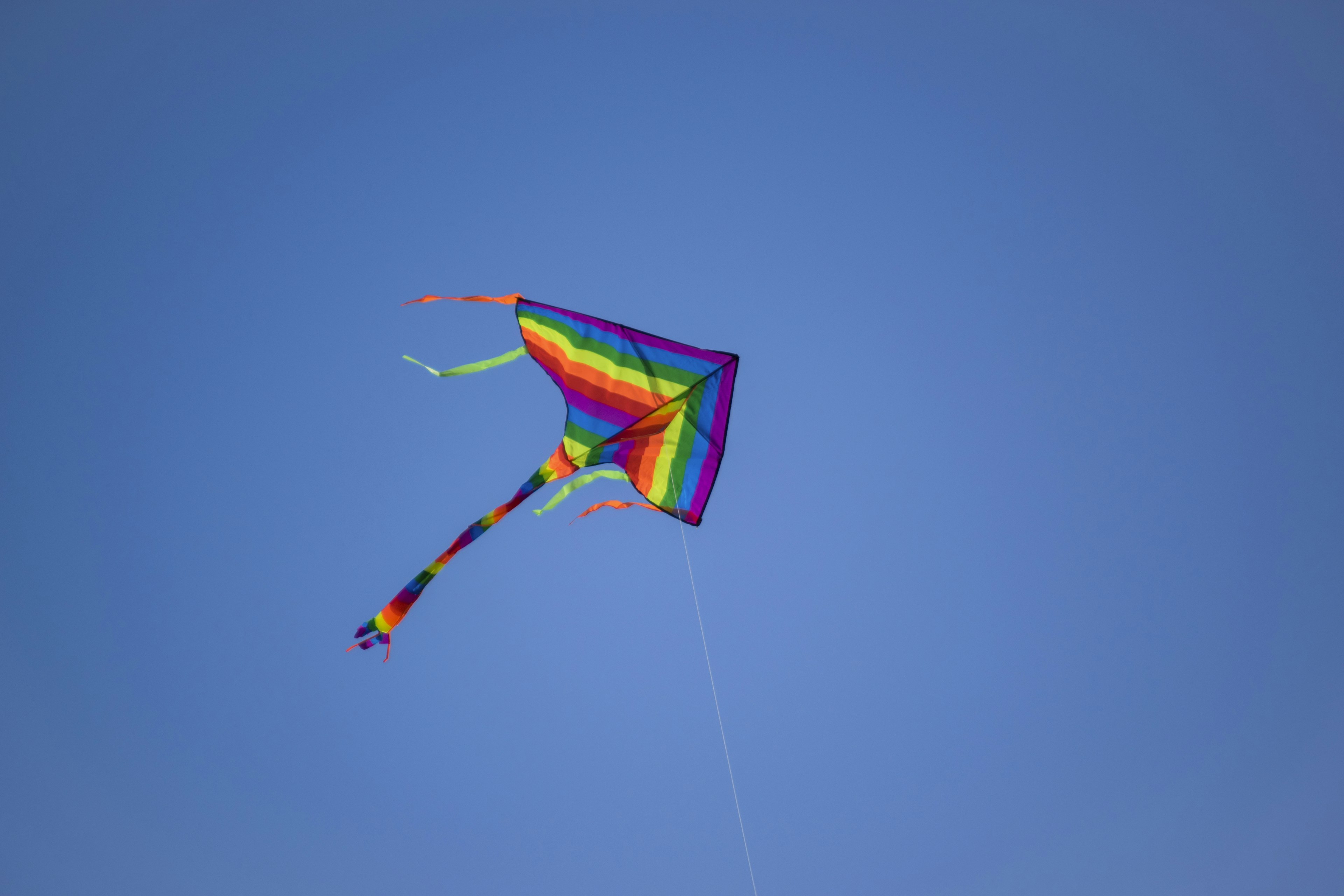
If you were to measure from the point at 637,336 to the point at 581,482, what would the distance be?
1215 mm

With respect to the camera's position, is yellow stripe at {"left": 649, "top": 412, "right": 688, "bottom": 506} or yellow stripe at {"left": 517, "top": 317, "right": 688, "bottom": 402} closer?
yellow stripe at {"left": 517, "top": 317, "right": 688, "bottom": 402}

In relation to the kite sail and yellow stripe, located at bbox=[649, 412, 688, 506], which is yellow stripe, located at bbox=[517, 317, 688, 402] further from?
yellow stripe, located at bbox=[649, 412, 688, 506]

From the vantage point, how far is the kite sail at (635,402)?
18.7 ft

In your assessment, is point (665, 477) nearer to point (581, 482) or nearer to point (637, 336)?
point (581, 482)

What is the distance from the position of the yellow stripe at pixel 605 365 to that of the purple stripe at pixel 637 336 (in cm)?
15

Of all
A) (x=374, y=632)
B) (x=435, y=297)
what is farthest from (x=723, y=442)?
(x=374, y=632)

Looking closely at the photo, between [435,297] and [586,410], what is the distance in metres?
1.42

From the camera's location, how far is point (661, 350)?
5668mm

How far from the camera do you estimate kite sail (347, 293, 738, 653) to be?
5688mm

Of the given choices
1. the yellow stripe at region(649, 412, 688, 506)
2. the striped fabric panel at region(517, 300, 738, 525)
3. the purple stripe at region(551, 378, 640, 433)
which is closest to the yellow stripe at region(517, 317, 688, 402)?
the striped fabric panel at region(517, 300, 738, 525)

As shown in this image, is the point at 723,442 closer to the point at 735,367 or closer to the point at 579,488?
the point at 735,367

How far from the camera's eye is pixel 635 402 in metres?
5.86

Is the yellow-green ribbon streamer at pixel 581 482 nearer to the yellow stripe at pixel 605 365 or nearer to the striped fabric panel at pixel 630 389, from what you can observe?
the striped fabric panel at pixel 630 389

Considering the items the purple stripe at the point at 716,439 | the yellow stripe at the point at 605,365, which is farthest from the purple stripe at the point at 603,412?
the purple stripe at the point at 716,439
